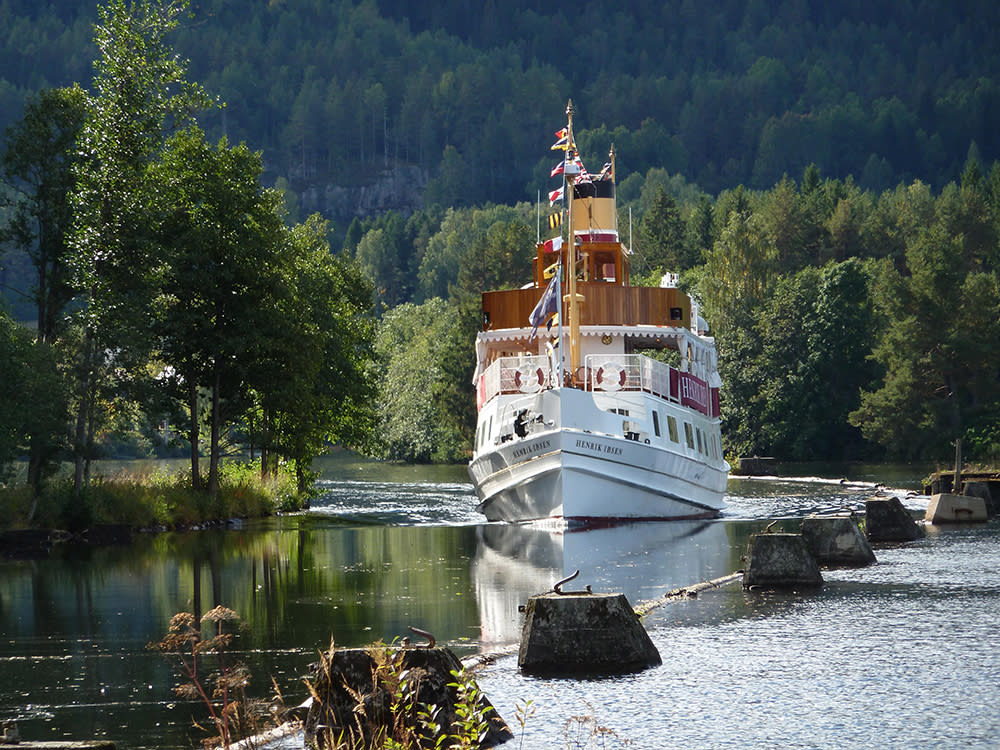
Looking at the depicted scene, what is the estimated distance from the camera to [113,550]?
37750 millimetres

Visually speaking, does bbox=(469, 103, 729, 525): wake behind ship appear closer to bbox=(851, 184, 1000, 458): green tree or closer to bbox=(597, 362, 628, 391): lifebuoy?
bbox=(597, 362, 628, 391): lifebuoy

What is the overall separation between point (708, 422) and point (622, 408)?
8.40m

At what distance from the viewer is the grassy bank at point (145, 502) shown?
40875 mm

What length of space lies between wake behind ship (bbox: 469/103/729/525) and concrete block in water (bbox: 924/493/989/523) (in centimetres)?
817

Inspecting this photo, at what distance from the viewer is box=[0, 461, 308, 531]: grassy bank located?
40.9 metres

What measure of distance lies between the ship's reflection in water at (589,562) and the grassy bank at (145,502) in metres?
10.2

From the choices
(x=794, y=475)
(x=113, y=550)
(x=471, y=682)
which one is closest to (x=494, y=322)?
(x=113, y=550)

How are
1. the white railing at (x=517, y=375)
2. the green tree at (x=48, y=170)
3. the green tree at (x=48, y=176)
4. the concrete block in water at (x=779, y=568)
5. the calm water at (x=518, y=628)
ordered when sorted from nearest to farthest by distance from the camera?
the calm water at (x=518, y=628)
the concrete block in water at (x=779, y=568)
the green tree at (x=48, y=176)
the green tree at (x=48, y=170)
the white railing at (x=517, y=375)

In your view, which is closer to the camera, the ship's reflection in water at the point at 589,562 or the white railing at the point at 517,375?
the ship's reflection in water at the point at 589,562

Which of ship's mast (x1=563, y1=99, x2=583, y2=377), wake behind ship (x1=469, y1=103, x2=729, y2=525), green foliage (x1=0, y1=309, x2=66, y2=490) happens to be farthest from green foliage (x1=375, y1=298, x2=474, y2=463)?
green foliage (x1=0, y1=309, x2=66, y2=490)

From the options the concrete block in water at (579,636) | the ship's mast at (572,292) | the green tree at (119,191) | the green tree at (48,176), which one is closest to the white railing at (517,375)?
the ship's mast at (572,292)

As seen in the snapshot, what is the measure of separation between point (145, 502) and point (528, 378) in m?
12.6

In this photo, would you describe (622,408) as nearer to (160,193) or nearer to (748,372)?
(160,193)

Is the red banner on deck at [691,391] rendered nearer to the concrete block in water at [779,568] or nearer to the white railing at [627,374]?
the white railing at [627,374]
